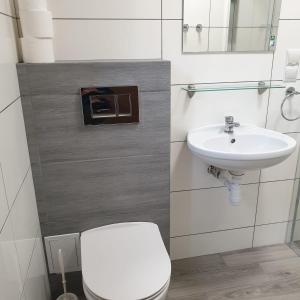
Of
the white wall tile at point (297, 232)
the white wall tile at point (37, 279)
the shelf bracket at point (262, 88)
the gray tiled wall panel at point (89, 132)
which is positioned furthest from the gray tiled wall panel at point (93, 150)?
the white wall tile at point (297, 232)

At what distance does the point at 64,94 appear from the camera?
1.28 m

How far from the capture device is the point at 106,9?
134 centimetres

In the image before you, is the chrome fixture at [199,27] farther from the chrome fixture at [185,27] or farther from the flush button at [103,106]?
the flush button at [103,106]

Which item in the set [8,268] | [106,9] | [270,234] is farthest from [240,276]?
[106,9]

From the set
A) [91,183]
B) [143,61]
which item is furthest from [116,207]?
[143,61]

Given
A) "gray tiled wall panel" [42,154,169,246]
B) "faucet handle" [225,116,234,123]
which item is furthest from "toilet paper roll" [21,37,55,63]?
"faucet handle" [225,116,234,123]

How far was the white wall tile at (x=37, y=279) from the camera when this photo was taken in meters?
1.18

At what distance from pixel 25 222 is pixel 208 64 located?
114 cm

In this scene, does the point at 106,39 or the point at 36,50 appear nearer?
the point at 36,50

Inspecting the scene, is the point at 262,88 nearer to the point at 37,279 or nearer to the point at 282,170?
the point at 282,170

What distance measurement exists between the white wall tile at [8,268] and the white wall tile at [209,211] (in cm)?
94

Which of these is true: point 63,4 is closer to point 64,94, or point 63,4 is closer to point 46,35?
point 46,35

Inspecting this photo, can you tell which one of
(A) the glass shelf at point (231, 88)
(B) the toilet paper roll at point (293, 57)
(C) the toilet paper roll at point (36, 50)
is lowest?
(A) the glass shelf at point (231, 88)

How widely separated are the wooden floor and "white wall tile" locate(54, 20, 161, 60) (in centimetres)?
128
